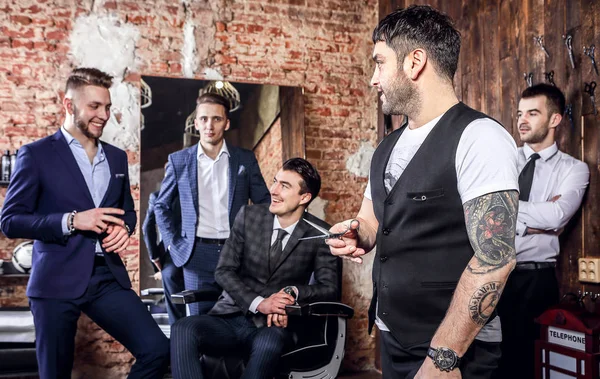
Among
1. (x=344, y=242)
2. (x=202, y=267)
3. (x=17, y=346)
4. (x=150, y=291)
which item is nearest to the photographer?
(x=344, y=242)

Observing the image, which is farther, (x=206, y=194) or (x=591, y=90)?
(x=206, y=194)

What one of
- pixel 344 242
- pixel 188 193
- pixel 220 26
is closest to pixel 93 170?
pixel 188 193

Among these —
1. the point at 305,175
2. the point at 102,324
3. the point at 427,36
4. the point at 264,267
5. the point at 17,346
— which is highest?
the point at 427,36

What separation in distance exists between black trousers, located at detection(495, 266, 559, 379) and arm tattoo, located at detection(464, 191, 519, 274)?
1593 mm

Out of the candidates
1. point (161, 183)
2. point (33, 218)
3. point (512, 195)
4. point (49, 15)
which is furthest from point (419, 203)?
point (49, 15)

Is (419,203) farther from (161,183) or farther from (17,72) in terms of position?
(17,72)

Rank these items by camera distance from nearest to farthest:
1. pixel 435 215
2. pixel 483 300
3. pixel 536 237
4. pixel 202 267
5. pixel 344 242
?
pixel 483 300 → pixel 435 215 → pixel 344 242 → pixel 536 237 → pixel 202 267

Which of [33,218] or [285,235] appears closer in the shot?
[33,218]

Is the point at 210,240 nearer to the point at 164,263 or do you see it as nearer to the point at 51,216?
the point at 164,263

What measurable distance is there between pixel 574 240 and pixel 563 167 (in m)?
0.37

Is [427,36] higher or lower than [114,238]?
higher

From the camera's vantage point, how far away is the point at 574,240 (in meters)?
2.70

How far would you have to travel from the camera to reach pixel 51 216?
2.44m

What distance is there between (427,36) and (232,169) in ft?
7.67
